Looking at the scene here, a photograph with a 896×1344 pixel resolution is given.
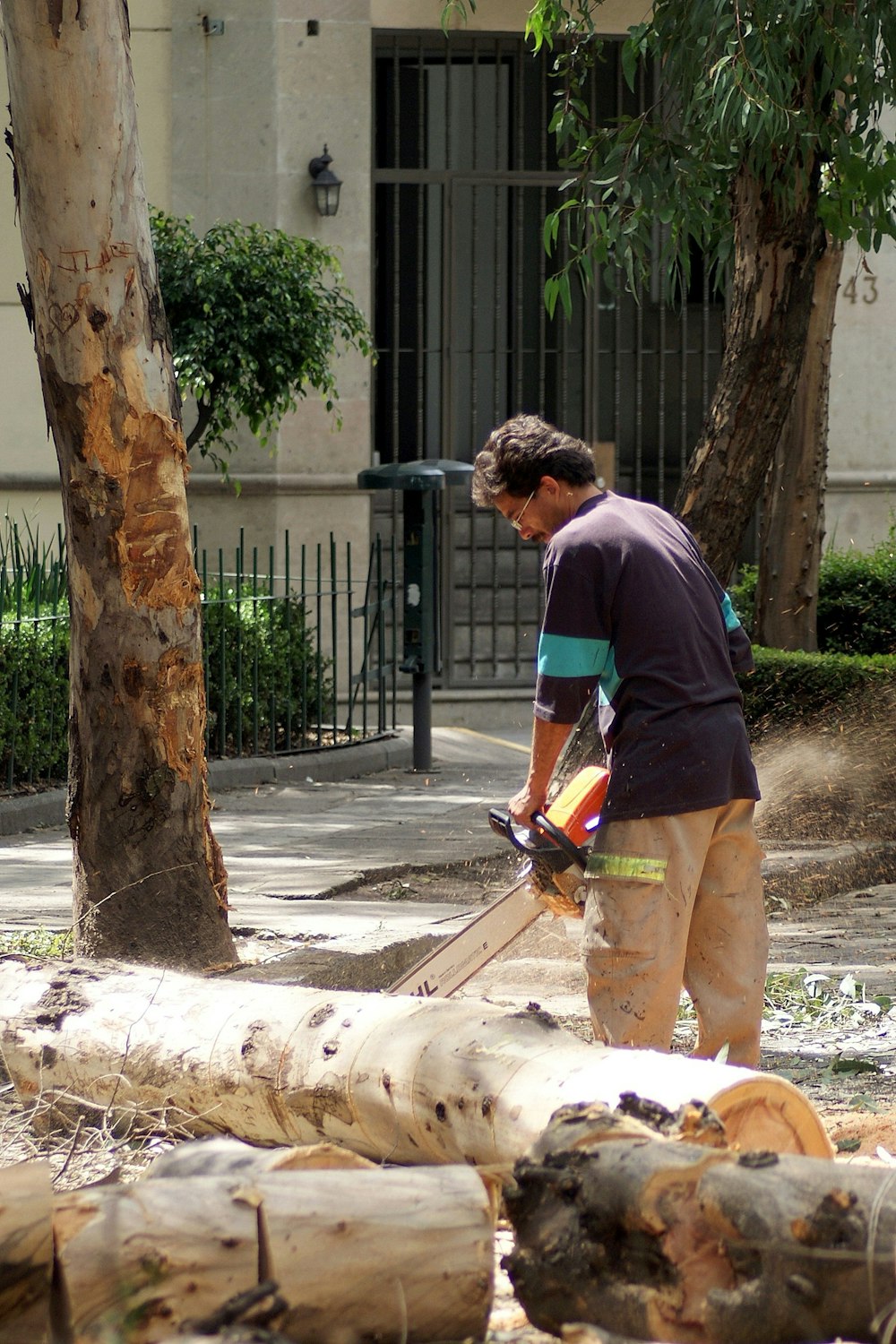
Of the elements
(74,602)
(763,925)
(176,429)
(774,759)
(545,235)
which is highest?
(545,235)

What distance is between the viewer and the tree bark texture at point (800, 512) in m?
10.5

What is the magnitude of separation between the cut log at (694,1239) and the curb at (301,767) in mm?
6988

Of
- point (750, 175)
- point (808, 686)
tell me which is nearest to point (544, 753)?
point (750, 175)

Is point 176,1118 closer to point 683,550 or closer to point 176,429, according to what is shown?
point 683,550

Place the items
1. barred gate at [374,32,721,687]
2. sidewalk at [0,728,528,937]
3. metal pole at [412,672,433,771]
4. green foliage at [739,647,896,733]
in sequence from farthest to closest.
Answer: barred gate at [374,32,721,687]
metal pole at [412,672,433,771]
green foliage at [739,647,896,733]
sidewalk at [0,728,528,937]

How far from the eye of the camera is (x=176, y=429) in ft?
18.5

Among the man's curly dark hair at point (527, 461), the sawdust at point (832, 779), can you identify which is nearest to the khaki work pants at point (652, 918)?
the man's curly dark hair at point (527, 461)

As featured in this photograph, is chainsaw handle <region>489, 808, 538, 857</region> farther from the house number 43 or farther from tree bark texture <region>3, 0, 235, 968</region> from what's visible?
the house number 43

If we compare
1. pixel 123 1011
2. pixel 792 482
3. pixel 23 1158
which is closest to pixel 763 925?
pixel 123 1011

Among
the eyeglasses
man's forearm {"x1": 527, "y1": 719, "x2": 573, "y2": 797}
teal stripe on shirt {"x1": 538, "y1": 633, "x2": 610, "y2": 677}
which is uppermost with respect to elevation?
the eyeglasses

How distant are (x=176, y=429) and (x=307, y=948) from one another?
70.0 inches

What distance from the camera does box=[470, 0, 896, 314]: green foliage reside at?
287 inches

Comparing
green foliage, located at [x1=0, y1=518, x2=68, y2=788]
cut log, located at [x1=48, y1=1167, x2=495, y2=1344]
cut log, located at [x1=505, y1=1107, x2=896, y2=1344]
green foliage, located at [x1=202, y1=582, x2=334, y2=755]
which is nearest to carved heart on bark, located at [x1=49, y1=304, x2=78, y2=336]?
cut log, located at [x1=48, y1=1167, x2=495, y2=1344]

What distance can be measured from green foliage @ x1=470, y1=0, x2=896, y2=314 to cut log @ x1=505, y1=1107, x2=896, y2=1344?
5161 mm
